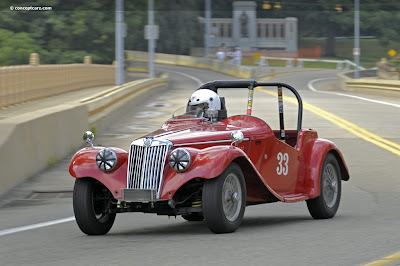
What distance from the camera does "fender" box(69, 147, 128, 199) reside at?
8867 mm

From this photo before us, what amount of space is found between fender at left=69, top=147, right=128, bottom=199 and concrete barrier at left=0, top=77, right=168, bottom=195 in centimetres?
402

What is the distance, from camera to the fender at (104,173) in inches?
349

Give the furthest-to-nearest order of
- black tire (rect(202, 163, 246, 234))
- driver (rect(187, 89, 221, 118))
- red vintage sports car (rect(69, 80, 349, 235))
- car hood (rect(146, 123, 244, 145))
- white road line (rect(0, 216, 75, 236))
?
driver (rect(187, 89, 221, 118)), white road line (rect(0, 216, 75, 236)), car hood (rect(146, 123, 244, 145)), red vintage sports car (rect(69, 80, 349, 235)), black tire (rect(202, 163, 246, 234))

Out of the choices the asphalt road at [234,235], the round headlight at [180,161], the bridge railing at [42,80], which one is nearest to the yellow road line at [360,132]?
the asphalt road at [234,235]

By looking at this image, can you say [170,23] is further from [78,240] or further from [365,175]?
[78,240]

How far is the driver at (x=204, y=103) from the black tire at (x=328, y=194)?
5.20ft

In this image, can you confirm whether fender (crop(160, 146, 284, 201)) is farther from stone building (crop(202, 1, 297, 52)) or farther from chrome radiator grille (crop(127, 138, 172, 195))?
stone building (crop(202, 1, 297, 52))

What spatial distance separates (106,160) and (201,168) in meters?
1.03

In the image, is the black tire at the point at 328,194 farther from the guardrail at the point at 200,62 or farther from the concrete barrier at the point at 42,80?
the guardrail at the point at 200,62

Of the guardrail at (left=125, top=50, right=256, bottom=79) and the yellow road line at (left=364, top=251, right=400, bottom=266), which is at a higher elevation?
the guardrail at (left=125, top=50, right=256, bottom=79)

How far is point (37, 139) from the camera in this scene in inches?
605

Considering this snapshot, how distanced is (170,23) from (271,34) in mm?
17163

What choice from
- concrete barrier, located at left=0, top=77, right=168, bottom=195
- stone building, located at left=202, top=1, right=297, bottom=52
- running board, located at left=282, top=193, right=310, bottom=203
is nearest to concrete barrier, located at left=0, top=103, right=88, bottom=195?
concrete barrier, located at left=0, top=77, right=168, bottom=195

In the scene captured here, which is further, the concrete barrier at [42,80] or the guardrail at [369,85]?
the guardrail at [369,85]
